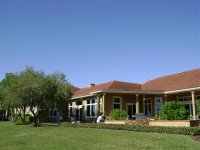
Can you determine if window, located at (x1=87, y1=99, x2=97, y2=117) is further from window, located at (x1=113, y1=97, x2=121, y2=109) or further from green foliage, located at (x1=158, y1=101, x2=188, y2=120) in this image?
green foliage, located at (x1=158, y1=101, x2=188, y2=120)

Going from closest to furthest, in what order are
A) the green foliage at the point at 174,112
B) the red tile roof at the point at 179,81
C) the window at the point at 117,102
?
the green foliage at the point at 174,112
the red tile roof at the point at 179,81
the window at the point at 117,102

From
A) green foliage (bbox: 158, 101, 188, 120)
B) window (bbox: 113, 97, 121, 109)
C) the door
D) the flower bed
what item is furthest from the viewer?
the door

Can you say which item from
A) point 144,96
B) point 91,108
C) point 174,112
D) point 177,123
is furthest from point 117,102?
point 177,123

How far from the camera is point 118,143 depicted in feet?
48.8

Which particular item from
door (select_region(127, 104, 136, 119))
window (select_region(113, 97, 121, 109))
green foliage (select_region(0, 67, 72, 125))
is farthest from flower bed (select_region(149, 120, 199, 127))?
green foliage (select_region(0, 67, 72, 125))

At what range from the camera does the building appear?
Result: 33094 millimetres

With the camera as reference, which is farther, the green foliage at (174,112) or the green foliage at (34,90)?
the green foliage at (34,90)

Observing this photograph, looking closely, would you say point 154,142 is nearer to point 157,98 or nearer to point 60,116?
point 157,98

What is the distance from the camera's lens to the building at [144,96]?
33.1 metres

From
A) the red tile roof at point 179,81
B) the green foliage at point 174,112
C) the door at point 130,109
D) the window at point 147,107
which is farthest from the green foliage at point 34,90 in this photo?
the green foliage at point 174,112

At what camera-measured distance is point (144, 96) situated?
121 ft

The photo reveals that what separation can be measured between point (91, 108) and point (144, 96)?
23.5ft

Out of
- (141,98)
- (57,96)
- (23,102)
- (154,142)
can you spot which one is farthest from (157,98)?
(154,142)

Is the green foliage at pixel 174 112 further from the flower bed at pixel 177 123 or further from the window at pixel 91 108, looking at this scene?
the window at pixel 91 108
